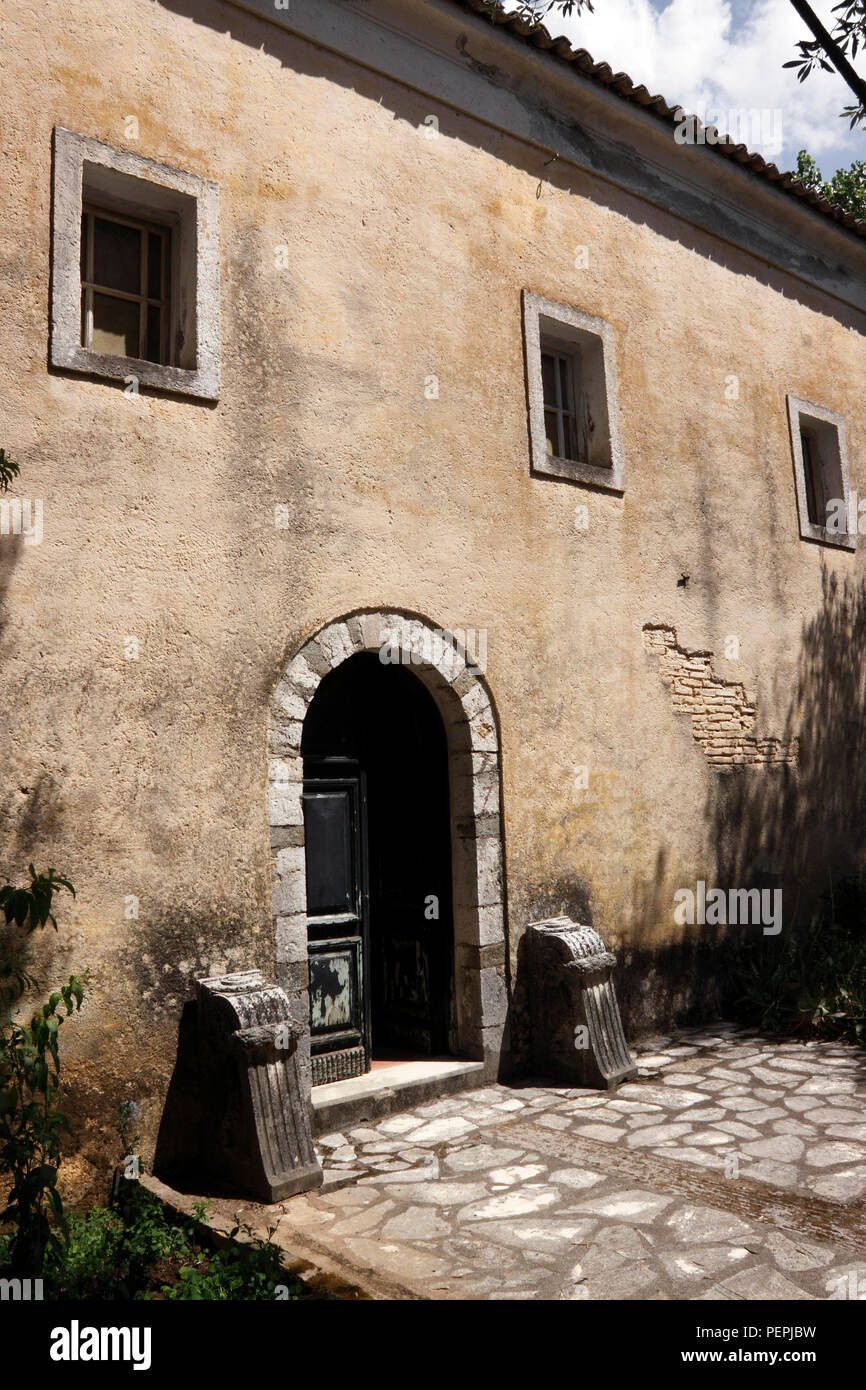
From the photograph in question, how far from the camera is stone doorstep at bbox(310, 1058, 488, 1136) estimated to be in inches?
193

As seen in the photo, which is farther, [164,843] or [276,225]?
[276,225]

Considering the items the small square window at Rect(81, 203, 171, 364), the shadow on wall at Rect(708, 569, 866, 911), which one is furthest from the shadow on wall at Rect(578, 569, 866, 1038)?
the small square window at Rect(81, 203, 171, 364)

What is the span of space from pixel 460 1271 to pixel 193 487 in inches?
136

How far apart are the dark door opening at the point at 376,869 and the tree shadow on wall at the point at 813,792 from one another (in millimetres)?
2364

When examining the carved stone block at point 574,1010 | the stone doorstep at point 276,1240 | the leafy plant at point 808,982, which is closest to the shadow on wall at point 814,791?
the leafy plant at point 808,982

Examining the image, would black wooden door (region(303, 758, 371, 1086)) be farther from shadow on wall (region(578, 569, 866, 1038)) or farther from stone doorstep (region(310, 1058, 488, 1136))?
shadow on wall (region(578, 569, 866, 1038))

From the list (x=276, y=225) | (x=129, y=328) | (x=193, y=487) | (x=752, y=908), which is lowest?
(x=752, y=908)

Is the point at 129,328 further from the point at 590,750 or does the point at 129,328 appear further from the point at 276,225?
the point at 590,750

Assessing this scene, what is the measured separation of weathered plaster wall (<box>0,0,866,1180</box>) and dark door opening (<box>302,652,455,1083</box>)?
1.57 feet

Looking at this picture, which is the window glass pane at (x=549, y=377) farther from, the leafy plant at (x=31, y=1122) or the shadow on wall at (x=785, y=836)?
the leafy plant at (x=31, y=1122)

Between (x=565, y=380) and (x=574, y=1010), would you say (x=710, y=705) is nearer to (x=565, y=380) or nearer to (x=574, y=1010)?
(x=565, y=380)

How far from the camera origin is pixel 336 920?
5.47 meters

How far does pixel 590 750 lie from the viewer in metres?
6.40
